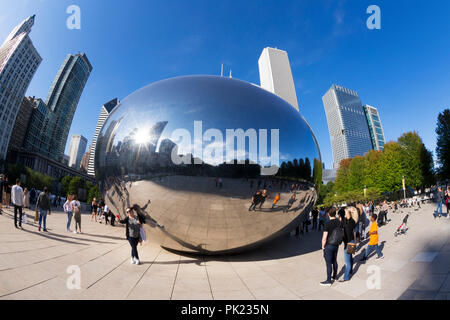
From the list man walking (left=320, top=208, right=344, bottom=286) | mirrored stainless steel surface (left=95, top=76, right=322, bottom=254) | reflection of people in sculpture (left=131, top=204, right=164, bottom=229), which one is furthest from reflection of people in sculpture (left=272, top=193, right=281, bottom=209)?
reflection of people in sculpture (left=131, top=204, right=164, bottom=229)

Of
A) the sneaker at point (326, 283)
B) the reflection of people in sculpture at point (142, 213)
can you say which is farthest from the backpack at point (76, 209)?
the sneaker at point (326, 283)

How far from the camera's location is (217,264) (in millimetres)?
4609

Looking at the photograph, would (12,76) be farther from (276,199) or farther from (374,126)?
(374,126)

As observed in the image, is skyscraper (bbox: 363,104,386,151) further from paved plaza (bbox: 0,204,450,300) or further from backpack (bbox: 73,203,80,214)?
backpack (bbox: 73,203,80,214)

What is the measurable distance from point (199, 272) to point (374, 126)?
191 metres

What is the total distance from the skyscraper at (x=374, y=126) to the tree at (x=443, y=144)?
136 m

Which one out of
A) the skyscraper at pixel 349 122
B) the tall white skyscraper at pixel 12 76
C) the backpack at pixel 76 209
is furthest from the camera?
the skyscraper at pixel 349 122

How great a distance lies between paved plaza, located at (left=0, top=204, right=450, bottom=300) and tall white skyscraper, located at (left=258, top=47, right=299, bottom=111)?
48.5m

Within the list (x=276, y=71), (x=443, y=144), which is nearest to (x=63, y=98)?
(x=276, y=71)

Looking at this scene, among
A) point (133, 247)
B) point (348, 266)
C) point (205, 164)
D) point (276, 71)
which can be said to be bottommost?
point (348, 266)

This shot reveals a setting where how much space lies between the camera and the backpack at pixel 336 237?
3912 millimetres

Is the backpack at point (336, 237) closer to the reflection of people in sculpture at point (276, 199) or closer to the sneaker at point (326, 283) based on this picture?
the sneaker at point (326, 283)

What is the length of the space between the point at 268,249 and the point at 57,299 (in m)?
5.00

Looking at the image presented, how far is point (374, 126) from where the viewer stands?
15212 cm
